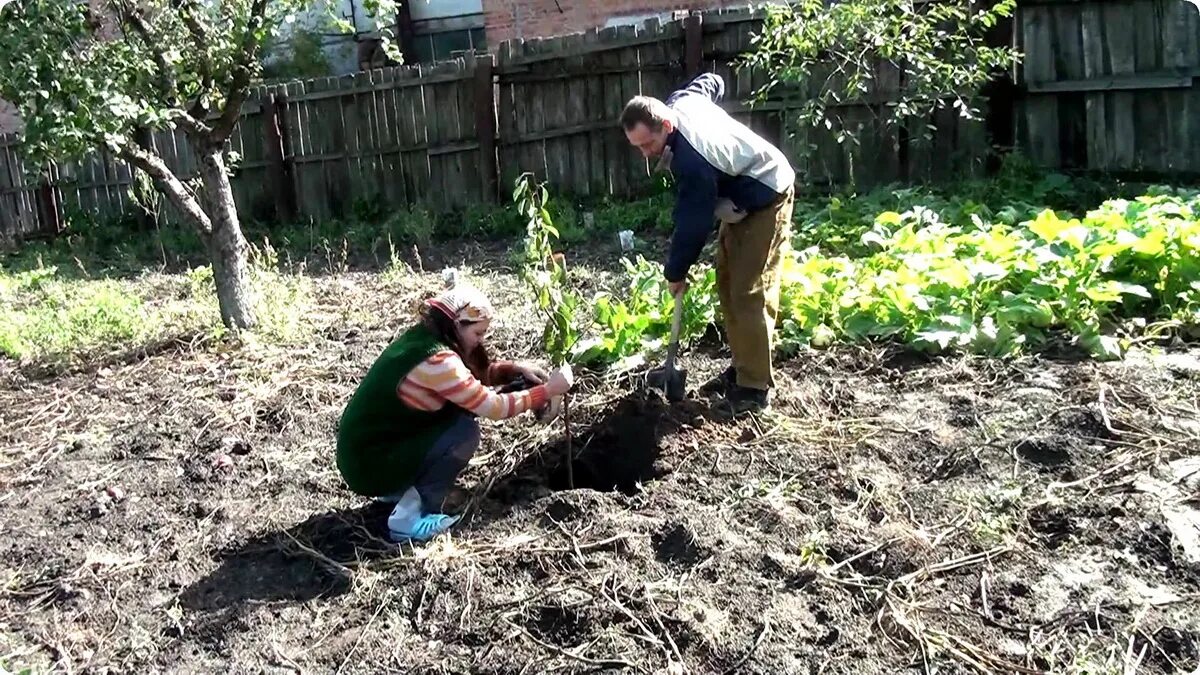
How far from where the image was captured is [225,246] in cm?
696

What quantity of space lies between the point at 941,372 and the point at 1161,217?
188 cm

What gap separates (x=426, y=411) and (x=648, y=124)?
148 centimetres

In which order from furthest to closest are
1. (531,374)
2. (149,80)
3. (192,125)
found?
(192,125), (149,80), (531,374)

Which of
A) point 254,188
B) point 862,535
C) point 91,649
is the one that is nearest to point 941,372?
point 862,535

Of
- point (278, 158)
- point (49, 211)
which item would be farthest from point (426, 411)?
point (49, 211)

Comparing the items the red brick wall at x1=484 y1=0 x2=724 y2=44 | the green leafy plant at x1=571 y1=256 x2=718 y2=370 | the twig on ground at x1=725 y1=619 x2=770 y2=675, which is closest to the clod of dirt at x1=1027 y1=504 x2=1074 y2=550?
the twig on ground at x1=725 y1=619 x2=770 y2=675

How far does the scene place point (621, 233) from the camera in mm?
8992

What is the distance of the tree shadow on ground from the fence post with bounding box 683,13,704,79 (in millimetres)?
6907

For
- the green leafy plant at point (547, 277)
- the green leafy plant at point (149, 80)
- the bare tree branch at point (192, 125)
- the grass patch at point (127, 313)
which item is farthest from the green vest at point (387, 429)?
the bare tree branch at point (192, 125)

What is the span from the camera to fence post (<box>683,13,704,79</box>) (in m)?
10.1

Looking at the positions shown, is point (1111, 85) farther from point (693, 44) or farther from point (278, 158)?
point (278, 158)

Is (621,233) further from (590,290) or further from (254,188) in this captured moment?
(254,188)

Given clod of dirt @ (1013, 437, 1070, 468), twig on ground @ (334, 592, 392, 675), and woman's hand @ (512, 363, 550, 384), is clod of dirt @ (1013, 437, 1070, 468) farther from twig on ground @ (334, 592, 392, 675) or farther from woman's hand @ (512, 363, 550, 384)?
twig on ground @ (334, 592, 392, 675)

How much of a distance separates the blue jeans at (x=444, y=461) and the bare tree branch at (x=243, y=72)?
3.65 m
